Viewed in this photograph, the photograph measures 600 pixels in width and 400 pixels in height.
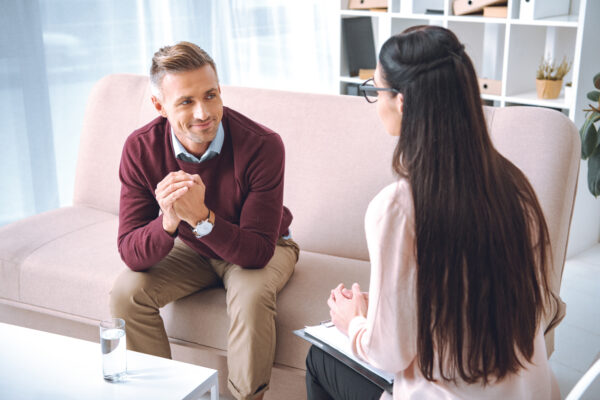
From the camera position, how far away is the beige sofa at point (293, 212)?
5.93 feet

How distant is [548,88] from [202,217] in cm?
204

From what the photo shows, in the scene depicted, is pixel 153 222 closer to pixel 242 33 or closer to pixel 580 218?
pixel 580 218

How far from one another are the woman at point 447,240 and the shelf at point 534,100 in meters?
2.10

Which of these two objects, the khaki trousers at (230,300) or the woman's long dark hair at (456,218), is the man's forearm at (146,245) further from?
the woman's long dark hair at (456,218)

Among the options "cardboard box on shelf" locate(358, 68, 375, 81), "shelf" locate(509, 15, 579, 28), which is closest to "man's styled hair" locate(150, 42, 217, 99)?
"shelf" locate(509, 15, 579, 28)

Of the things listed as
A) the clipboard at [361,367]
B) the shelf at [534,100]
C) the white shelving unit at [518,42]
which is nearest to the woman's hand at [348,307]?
the clipboard at [361,367]

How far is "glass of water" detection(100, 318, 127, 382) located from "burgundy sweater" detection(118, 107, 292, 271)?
0.38 m

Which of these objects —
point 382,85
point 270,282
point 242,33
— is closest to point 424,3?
point 242,33

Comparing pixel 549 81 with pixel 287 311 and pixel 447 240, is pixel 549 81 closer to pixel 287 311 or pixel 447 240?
pixel 287 311

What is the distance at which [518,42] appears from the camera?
10.4 feet

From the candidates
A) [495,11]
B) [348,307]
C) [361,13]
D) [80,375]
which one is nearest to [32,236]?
[80,375]

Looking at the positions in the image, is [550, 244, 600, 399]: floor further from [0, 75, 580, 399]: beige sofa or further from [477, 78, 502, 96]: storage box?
[477, 78, 502, 96]: storage box

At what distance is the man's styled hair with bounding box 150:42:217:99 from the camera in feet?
5.85

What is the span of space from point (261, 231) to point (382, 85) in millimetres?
792
